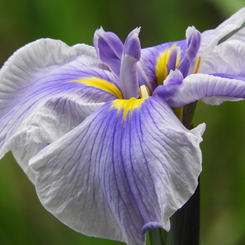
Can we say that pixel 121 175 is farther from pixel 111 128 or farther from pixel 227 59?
pixel 227 59

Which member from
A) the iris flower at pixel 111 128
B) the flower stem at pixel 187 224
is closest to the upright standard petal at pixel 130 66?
the iris flower at pixel 111 128

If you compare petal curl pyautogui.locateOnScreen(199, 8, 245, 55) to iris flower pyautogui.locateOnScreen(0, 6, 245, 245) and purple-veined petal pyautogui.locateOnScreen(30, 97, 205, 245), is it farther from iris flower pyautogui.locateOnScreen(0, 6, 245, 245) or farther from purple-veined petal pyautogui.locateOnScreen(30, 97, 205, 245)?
purple-veined petal pyautogui.locateOnScreen(30, 97, 205, 245)

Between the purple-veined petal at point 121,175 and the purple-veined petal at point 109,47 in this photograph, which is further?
the purple-veined petal at point 109,47

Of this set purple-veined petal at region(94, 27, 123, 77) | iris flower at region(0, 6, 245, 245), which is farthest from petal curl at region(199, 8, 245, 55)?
purple-veined petal at region(94, 27, 123, 77)

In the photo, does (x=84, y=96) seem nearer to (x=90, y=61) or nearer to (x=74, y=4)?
(x=90, y=61)

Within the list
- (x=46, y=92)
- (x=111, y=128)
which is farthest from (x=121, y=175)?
(x=46, y=92)

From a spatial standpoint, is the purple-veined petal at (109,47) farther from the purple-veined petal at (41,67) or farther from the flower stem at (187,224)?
the flower stem at (187,224)

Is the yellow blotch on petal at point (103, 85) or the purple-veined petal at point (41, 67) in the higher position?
the purple-veined petal at point (41, 67)
